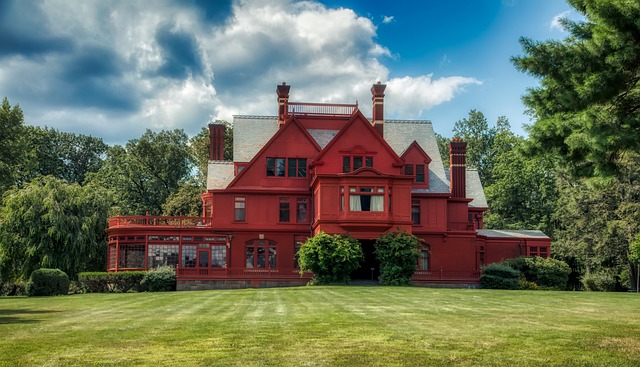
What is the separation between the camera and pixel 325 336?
13.7 m

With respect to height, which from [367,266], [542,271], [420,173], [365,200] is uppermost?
[420,173]

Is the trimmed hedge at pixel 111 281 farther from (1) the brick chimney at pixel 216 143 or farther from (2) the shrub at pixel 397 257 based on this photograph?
(2) the shrub at pixel 397 257

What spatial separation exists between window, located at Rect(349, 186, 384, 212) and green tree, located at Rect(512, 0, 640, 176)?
2572 cm

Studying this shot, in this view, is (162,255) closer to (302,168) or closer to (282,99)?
(302,168)

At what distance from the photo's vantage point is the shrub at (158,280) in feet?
132

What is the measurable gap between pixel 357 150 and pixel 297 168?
14.9 feet

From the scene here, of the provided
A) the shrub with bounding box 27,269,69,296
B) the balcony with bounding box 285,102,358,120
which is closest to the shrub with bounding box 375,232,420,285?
the balcony with bounding box 285,102,358,120

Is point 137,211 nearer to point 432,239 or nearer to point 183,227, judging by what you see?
point 183,227

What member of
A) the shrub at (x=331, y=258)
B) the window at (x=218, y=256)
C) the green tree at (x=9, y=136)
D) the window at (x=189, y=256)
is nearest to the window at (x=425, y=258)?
the shrub at (x=331, y=258)

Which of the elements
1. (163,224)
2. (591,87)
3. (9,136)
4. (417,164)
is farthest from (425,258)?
(591,87)

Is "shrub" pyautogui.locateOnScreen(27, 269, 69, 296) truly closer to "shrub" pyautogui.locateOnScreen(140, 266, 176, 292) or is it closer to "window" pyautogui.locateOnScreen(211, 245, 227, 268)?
"shrub" pyautogui.locateOnScreen(140, 266, 176, 292)

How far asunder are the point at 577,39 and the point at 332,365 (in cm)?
796

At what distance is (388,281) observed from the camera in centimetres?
3856

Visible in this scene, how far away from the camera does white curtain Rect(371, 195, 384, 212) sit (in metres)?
39.9
